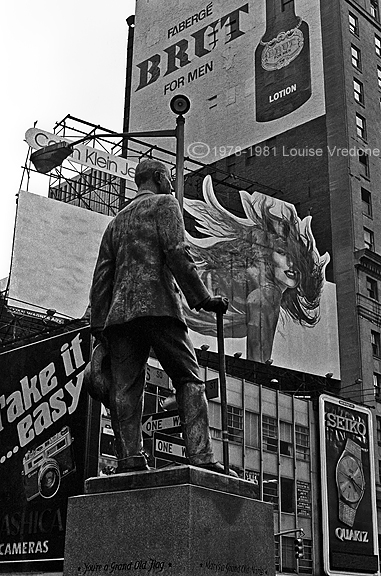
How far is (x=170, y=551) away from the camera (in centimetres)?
761

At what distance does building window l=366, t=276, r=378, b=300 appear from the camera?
58.3m

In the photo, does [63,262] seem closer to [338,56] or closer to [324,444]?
[324,444]

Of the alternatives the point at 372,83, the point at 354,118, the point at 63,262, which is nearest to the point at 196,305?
the point at 63,262

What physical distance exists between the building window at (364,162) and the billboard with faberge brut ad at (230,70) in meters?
4.07

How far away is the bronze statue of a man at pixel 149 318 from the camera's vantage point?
873cm

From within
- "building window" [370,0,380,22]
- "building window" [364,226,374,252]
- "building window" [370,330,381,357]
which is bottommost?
"building window" [370,330,381,357]

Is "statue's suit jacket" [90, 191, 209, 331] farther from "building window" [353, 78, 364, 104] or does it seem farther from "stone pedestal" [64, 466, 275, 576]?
"building window" [353, 78, 364, 104]

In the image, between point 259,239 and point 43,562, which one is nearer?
point 43,562

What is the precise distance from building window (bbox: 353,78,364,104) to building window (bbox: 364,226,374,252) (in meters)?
9.41

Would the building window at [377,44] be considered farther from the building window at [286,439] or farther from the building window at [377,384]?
the building window at [286,439]

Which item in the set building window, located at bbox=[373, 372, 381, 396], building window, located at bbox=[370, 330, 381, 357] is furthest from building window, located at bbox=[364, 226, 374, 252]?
building window, located at bbox=[373, 372, 381, 396]

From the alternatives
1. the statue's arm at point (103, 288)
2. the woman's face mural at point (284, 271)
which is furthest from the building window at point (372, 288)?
the statue's arm at point (103, 288)

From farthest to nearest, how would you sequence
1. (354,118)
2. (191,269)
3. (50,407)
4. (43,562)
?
(354,118) → (50,407) → (43,562) → (191,269)

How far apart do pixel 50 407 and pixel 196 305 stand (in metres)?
33.0
